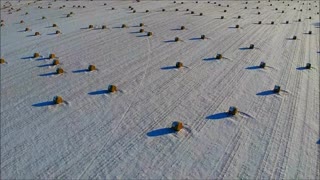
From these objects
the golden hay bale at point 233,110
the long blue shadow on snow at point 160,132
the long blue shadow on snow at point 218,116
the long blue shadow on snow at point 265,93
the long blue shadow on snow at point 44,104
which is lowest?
the long blue shadow on snow at point 265,93

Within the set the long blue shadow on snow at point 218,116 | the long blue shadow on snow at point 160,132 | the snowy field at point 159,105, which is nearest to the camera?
the snowy field at point 159,105

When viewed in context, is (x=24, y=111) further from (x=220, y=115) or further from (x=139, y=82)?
(x=220, y=115)

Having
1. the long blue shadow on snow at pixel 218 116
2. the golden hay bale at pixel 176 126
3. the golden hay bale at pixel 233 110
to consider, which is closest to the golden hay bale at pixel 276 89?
the golden hay bale at pixel 233 110

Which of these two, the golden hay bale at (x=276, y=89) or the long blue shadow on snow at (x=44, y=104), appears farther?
the golden hay bale at (x=276, y=89)

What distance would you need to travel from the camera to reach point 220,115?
19.0 ft

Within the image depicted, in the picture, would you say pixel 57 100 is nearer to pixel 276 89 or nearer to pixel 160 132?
pixel 160 132

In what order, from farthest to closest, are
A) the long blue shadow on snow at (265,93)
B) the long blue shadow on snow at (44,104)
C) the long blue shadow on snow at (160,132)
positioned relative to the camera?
the long blue shadow on snow at (265,93), the long blue shadow on snow at (44,104), the long blue shadow on snow at (160,132)

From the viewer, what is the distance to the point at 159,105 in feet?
20.2

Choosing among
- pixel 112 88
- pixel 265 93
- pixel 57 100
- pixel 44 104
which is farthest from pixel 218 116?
pixel 44 104

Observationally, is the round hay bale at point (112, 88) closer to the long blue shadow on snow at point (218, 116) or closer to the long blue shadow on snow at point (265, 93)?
the long blue shadow on snow at point (218, 116)

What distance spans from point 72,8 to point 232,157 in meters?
14.6

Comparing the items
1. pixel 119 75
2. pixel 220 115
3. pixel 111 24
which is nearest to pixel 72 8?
pixel 111 24

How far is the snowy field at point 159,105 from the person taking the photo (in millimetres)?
4461

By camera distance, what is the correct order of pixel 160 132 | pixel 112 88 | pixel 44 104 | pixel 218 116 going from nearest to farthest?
pixel 160 132
pixel 218 116
pixel 44 104
pixel 112 88
